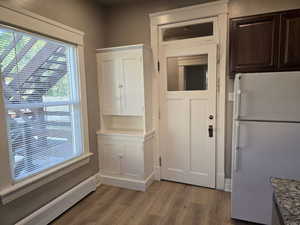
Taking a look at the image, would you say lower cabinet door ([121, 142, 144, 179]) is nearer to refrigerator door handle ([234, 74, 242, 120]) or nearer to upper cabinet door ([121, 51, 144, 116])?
upper cabinet door ([121, 51, 144, 116])

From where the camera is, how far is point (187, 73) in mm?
2809

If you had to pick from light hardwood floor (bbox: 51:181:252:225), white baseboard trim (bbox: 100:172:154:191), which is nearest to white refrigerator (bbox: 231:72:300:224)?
light hardwood floor (bbox: 51:181:252:225)

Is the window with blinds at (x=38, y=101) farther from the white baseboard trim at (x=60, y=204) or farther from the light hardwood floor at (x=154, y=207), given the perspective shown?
the light hardwood floor at (x=154, y=207)

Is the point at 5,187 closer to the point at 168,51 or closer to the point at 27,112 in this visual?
the point at 27,112

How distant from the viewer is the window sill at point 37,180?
171cm

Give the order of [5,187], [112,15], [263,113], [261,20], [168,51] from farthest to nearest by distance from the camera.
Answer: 1. [112,15]
2. [168,51]
3. [261,20]
4. [263,113]
5. [5,187]

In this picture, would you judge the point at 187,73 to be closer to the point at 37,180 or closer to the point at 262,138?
the point at 262,138

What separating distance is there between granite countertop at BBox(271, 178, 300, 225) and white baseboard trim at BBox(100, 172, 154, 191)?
196 centimetres

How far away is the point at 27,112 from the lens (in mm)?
1949

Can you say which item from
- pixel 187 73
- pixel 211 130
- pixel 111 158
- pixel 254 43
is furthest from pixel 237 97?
pixel 111 158

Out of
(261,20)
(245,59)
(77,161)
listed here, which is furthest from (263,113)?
(77,161)

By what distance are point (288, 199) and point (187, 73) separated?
6.99 feet

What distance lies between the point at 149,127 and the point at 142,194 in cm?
96

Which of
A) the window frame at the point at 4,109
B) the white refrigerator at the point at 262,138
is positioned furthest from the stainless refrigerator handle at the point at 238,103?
the window frame at the point at 4,109
